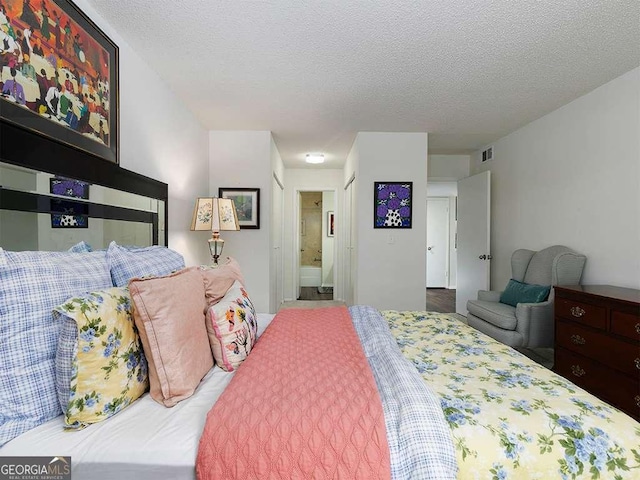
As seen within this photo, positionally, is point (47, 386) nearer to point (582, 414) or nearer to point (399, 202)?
point (582, 414)

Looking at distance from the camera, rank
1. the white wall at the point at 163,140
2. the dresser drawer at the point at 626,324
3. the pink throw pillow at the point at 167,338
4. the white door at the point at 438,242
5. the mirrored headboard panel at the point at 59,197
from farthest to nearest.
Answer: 1. the white door at the point at 438,242
2. the white wall at the point at 163,140
3. the dresser drawer at the point at 626,324
4. the mirrored headboard panel at the point at 59,197
5. the pink throw pillow at the point at 167,338

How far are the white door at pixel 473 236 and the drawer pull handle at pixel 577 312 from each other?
1747mm

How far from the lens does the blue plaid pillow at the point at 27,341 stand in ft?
2.87

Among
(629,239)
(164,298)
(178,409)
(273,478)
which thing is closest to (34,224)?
(164,298)

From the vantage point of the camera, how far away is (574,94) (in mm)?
2824

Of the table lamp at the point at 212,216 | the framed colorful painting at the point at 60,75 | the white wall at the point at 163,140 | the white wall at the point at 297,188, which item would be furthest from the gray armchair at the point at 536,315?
the framed colorful painting at the point at 60,75

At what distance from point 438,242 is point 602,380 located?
571cm

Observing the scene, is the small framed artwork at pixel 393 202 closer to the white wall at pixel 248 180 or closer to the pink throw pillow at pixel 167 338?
the white wall at pixel 248 180

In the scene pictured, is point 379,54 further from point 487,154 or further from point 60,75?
point 487,154

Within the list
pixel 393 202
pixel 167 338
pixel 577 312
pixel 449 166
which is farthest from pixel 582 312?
pixel 449 166

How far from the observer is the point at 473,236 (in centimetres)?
440

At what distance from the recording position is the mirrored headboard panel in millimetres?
1172

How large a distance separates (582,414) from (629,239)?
218cm

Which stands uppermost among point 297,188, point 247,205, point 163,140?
point 297,188
